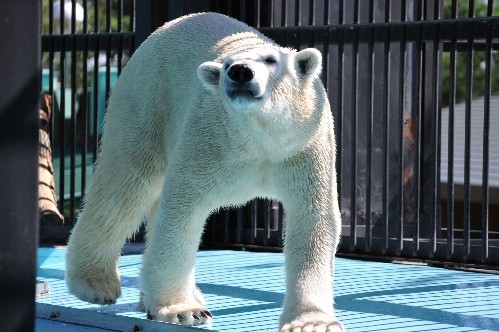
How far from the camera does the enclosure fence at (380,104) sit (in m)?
4.80

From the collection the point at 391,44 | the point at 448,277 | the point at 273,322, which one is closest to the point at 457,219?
the point at 391,44

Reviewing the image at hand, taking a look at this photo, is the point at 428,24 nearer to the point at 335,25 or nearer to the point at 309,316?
the point at 335,25

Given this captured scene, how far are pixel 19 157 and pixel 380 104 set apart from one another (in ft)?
12.9

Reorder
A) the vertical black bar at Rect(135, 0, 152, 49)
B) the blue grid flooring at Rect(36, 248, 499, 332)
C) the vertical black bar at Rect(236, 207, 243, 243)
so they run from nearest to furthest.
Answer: the blue grid flooring at Rect(36, 248, 499, 332), the vertical black bar at Rect(236, 207, 243, 243), the vertical black bar at Rect(135, 0, 152, 49)

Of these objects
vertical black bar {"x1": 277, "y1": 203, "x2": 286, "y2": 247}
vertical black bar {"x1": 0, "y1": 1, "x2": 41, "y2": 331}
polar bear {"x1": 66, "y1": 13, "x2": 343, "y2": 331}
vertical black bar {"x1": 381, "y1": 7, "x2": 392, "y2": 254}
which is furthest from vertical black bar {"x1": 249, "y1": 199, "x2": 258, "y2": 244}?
vertical black bar {"x1": 0, "y1": 1, "x2": 41, "y2": 331}

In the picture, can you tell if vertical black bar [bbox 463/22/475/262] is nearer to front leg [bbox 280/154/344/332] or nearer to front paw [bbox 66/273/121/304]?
front leg [bbox 280/154/344/332]

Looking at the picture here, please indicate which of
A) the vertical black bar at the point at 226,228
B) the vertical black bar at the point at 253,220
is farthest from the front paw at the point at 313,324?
the vertical black bar at the point at 226,228

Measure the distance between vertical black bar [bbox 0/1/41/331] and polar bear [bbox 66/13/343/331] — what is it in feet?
4.25

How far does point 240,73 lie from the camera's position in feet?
9.73

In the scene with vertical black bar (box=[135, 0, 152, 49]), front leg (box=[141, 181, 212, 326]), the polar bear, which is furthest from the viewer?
vertical black bar (box=[135, 0, 152, 49])

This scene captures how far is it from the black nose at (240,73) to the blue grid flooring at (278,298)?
0.79 meters

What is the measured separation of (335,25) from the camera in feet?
16.8

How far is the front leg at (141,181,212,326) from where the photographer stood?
10.7 feet

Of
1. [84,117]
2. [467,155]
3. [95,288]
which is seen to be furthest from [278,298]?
[84,117]
